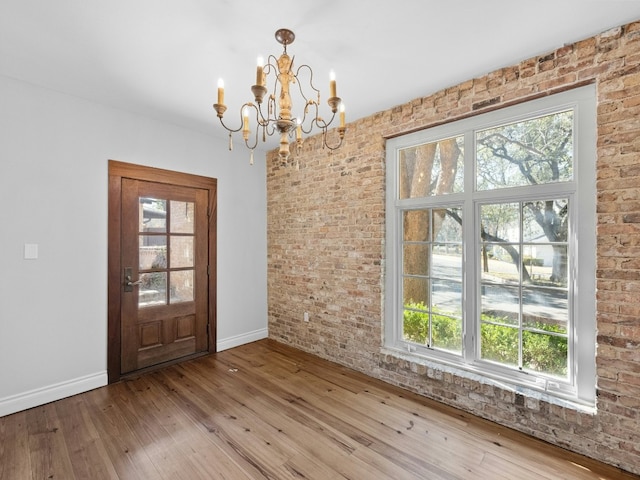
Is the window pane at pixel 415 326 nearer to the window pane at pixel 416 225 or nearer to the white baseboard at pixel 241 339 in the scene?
the window pane at pixel 416 225

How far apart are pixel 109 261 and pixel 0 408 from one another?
140 cm

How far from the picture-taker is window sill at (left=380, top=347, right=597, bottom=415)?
2127mm

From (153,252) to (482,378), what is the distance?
11.5 feet

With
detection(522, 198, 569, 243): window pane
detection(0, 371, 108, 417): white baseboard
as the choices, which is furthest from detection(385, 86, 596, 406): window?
detection(0, 371, 108, 417): white baseboard

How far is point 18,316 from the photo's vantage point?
8.57 feet

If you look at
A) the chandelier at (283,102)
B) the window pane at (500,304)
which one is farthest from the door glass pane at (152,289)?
the window pane at (500,304)

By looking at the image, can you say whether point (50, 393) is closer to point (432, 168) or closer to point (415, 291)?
point (415, 291)

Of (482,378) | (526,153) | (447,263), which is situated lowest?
(482,378)

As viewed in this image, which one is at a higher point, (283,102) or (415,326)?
(283,102)

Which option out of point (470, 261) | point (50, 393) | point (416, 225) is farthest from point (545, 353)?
point (50, 393)

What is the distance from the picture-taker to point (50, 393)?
275cm

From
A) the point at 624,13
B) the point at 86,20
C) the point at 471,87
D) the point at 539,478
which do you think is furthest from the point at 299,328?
the point at 624,13

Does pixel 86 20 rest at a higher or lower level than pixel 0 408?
higher

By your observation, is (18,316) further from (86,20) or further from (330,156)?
(330,156)
